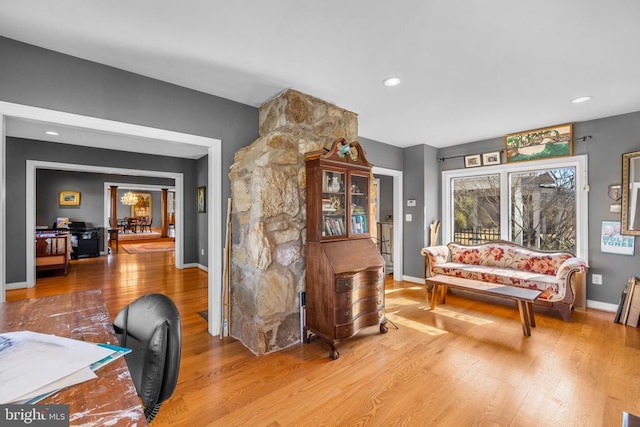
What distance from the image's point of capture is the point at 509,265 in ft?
13.5

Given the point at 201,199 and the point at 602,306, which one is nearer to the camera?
the point at 602,306

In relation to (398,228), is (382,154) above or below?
above

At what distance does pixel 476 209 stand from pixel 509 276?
5.10 feet

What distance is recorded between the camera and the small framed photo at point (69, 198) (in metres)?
7.07

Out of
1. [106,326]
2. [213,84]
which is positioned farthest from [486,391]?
[213,84]

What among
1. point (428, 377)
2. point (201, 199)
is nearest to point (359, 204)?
point (428, 377)

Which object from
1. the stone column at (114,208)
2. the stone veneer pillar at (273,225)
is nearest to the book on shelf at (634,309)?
the stone veneer pillar at (273,225)

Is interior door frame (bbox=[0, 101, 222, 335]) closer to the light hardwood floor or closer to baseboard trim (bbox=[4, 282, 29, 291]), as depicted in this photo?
the light hardwood floor

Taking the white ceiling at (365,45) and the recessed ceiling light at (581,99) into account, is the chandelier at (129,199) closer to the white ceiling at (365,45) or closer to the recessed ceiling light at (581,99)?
the white ceiling at (365,45)

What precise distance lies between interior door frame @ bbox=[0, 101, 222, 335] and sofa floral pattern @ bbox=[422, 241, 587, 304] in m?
3.10

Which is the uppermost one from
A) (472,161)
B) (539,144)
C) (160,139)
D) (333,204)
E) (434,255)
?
(539,144)

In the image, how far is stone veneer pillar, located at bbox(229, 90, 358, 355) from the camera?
8.40 feet

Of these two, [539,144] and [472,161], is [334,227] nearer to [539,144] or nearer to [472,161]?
[472,161]

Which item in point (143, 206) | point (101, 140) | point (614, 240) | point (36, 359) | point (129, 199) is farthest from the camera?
point (143, 206)
